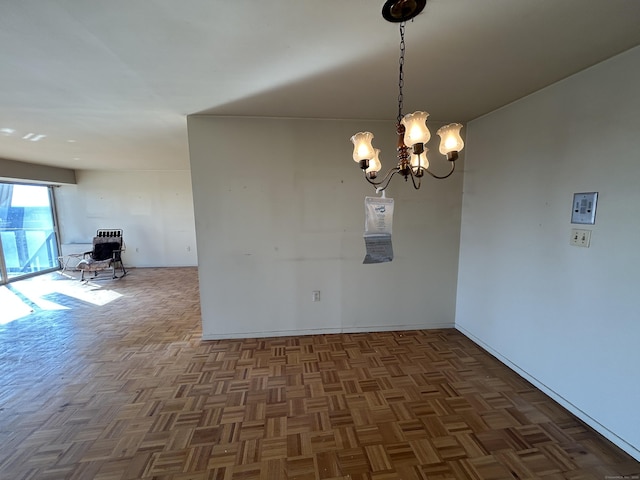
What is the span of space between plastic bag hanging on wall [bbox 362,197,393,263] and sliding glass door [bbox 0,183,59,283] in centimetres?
720

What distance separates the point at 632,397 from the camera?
156 cm

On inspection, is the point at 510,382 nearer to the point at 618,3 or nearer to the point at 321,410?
the point at 321,410

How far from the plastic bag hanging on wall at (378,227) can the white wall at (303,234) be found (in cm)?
111

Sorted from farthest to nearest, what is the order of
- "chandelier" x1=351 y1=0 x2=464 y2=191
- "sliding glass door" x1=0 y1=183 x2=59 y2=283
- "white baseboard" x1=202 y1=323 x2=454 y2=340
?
"sliding glass door" x1=0 y1=183 x2=59 y2=283
"white baseboard" x1=202 y1=323 x2=454 y2=340
"chandelier" x1=351 y1=0 x2=464 y2=191

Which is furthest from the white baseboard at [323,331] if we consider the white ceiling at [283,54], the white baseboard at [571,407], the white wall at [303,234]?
the white ceiling at [283,54]

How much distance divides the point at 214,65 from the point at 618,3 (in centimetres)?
207

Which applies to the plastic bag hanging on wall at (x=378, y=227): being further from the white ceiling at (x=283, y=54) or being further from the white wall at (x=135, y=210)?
the white wall at (x=135, y=210)

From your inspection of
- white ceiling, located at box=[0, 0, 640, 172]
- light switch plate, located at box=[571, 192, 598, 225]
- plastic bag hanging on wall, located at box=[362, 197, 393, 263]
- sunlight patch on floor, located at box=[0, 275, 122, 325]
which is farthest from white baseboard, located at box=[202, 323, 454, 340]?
sunlight patch on floor, located at box=[0, 275, 122, 325]

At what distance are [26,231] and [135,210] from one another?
2.02 meters

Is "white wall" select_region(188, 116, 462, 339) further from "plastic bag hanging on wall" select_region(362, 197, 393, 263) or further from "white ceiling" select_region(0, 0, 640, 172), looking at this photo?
"plastic bag hanging on wall" select_region(362, 197, 393, 263)

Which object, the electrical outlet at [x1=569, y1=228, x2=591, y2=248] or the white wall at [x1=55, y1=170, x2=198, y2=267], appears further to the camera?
the white wall at [x1=55, y1=170, x2=198, y2=267]

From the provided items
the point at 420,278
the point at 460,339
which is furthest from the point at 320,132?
the point at 460,339

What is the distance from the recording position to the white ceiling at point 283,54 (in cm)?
121

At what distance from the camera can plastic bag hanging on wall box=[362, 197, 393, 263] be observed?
177 cm
